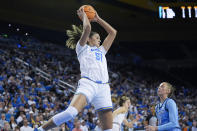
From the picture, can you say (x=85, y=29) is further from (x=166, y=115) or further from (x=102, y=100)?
(x=166, y=115)

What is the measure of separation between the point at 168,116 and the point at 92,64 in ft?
3.71

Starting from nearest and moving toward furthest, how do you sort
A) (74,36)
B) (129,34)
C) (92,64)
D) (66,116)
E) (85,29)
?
(66,116) → (85,29) → (92,64) → (74,36) → (129,34)

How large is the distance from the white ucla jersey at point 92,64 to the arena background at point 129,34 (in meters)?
9.20

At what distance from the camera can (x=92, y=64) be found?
3928 mm

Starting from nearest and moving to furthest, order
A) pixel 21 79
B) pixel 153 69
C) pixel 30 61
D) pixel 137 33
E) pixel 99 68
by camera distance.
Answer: pixel 99 68 < pixel 21 79 < pixel 30 61 < pixel 137 33 < pixel 153 69

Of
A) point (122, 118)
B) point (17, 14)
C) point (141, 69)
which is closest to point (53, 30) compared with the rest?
point (17, 14)

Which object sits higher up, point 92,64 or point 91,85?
point 92,64

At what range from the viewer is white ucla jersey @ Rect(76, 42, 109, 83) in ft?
12.8

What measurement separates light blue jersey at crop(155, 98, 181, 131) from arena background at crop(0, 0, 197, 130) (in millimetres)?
9707

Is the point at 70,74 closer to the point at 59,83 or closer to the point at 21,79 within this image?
the point at 59,83

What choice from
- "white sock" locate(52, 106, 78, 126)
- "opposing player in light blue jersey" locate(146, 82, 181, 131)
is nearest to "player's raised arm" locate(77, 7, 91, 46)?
"white sock" locate(52, 106, 78, 126)

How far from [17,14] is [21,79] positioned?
8.19 meters

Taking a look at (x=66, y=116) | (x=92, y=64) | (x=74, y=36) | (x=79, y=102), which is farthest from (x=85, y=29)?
(x=66, y=116)

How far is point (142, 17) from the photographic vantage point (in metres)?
20.7
